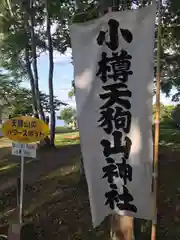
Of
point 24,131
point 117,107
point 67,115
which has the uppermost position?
point 117,107

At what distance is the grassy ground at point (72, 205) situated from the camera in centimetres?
577

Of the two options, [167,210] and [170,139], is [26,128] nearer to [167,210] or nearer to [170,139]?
[167,210]

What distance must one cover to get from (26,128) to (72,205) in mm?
1790

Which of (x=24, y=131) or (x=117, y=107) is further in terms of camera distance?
(x=24, y=131)

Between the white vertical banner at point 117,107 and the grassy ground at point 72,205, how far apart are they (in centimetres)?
200

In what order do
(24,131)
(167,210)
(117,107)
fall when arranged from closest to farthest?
1. (117,107)
2. (24,131)
3. (167,210)

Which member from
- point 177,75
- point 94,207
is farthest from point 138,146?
point 177,75

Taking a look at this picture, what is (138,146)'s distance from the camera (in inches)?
148

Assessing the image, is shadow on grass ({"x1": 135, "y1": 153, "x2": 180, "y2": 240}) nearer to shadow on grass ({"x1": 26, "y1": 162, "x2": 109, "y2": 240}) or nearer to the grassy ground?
the grassy ground

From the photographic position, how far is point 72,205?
6488mm

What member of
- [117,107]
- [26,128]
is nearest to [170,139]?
[26,128]

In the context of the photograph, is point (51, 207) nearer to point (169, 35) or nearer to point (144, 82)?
point (144, 82)

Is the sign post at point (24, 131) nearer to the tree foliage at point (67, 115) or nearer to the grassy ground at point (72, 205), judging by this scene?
the grassy ground at point (72, 205)

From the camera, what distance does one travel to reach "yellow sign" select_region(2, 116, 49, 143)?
221 inches
